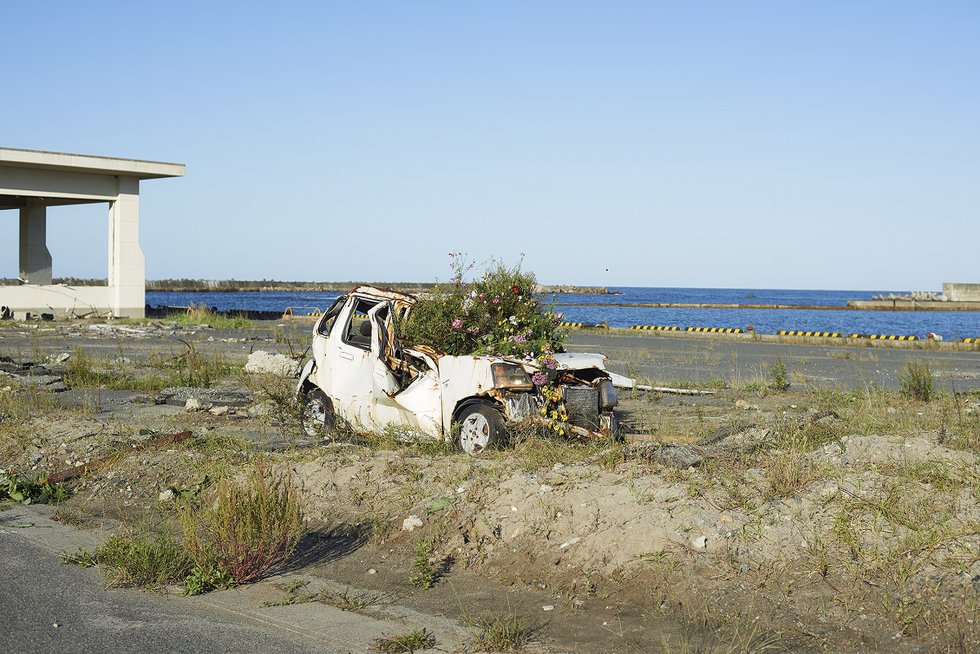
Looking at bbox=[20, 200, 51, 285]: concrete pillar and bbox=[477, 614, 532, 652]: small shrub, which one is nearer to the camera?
bbox=[477, 614, 532, 652]: small shrub

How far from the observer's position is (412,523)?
7.50 m

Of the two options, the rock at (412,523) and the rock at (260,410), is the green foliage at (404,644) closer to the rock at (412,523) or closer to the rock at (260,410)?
the rock at (412,523)

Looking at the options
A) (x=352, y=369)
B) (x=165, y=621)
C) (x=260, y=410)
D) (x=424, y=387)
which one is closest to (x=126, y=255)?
(x=260, y=410)

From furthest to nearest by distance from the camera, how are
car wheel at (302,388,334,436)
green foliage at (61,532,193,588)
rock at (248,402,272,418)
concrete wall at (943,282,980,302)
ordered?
1. concrete wall at (943,282,980,302)
2. rock at (248,402,272,418)
3. car wheel at (302,388,334,436)
4. green foliage at (61,532,193,588)

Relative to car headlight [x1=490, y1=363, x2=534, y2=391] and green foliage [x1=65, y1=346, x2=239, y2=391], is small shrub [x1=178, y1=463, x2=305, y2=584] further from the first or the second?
green foliage [x1=65, y1=346, x2=239, y2=391]

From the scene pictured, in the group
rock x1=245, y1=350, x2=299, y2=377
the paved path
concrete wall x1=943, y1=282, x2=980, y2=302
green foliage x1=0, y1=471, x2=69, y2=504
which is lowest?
the paved path

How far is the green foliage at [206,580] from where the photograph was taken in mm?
6264

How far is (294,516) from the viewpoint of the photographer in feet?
22.3

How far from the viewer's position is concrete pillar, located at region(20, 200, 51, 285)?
41.9 m

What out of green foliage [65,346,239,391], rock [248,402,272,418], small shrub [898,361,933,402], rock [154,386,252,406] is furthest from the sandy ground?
green foliage [65,346,239,391]

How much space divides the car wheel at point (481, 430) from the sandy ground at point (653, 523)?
0.21 m

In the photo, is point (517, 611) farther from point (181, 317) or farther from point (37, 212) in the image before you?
point (37, 212)

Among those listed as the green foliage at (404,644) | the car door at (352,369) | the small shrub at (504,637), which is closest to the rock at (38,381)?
the car door at (352,369)

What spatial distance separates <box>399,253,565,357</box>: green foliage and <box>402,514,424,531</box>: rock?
2967mm
